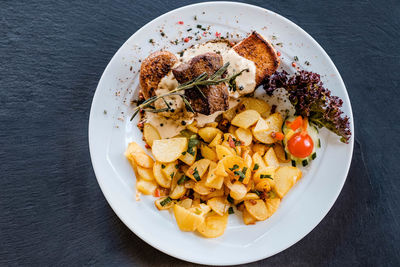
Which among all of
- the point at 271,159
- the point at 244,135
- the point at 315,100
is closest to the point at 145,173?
the point at 244,135

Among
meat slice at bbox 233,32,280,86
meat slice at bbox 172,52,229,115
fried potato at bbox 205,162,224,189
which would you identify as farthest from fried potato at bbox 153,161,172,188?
meat slice at bbox 233,32,280,86

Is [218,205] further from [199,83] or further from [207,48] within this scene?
[207,48]

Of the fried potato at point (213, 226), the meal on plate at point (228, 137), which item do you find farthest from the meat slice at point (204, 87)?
the fried potato at point (213, 226)

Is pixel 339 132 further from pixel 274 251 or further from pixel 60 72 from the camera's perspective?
pixel 60 72

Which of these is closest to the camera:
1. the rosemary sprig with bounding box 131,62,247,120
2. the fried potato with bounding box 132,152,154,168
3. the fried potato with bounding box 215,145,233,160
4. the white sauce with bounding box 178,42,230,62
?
the rosemary sprig with bounding box 131,62,247,120

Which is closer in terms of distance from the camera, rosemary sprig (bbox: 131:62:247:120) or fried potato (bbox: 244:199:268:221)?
rosemary sprig (bbox: 131:62:247:120)

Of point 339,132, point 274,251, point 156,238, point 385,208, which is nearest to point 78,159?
point 156,238

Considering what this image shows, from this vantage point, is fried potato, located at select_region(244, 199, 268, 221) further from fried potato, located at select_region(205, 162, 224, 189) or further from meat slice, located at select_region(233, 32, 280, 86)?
meat slice, located at select_region(233, 32, 280, 86)
